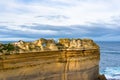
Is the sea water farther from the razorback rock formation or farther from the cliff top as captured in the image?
the cliff top

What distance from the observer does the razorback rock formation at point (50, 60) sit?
402 inches

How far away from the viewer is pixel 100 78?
15648mm

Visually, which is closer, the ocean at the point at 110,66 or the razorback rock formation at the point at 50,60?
the razorback rock formation at the point at 50,60

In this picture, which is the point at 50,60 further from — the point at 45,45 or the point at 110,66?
the point at 110,66

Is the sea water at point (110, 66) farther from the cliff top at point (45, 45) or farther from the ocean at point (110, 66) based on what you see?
the cliff top at point (45, 45)

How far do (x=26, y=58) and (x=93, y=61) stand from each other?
4.66m

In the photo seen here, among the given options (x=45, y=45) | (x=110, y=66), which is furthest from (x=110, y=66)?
(x=45, y=45)

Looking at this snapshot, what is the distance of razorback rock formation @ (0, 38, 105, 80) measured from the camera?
1021 cm

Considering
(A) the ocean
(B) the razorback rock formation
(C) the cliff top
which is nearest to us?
(B) the razorback rock formation

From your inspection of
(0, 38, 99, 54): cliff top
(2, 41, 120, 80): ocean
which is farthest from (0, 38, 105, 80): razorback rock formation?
(2, 41, 120, 80): ocean

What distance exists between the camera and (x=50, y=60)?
11.9 meters

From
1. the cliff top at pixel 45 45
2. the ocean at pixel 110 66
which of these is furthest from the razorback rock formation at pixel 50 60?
the ocean at pixel 110 66

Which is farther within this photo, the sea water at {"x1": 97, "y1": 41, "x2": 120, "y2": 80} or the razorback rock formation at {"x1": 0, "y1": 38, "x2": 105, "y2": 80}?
the sea water at {"x1": 97, "y1": 41, "x2": 120, "y2": 80}

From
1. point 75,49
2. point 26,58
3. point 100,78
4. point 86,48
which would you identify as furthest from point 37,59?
point 100,78
